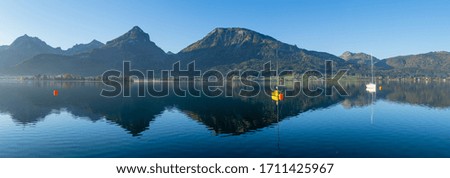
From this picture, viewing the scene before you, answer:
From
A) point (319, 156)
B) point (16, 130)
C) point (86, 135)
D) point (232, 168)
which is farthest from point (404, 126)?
point (16, 130)

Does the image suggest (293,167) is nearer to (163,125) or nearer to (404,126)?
(163,125)

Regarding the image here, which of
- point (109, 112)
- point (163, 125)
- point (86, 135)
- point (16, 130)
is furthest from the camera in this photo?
point (109, 112)

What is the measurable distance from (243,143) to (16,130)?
54446 mm

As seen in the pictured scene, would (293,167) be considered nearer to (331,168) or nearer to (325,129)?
(331,168)

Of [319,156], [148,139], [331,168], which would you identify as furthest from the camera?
[148,139]

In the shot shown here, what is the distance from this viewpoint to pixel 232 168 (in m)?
31.9

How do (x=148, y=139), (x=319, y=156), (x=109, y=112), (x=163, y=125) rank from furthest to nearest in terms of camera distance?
(x=109, y=112) → (x=163, y=125) → (x=148, y=139) → (x=319, y=156)

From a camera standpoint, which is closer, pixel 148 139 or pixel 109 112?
pixel 148 139

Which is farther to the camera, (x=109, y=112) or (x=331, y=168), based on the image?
(x=109, y=112)

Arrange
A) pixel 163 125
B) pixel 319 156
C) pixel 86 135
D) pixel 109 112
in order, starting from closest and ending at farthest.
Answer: pixel 319 156
pixel 86 135
pixel 163 125
pixel 109 112

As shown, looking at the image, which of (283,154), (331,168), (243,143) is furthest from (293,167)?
(243,143)

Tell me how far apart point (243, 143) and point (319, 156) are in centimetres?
1436

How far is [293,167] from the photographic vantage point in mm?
32688

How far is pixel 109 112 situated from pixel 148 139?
150 ft
